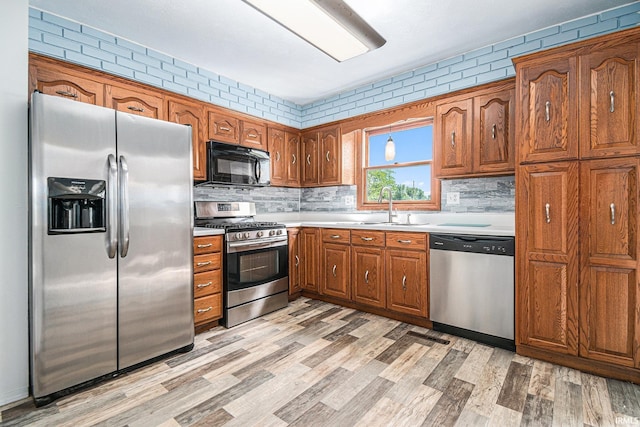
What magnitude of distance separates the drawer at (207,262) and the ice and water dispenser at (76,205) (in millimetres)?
888

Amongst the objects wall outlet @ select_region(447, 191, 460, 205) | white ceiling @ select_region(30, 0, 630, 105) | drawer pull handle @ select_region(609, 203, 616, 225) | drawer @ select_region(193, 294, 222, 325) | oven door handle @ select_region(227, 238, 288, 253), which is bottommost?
drawer @ select_region(193, 294, 222, 325)

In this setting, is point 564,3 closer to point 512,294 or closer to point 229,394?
point 512,294

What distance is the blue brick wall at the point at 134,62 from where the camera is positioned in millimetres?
2451

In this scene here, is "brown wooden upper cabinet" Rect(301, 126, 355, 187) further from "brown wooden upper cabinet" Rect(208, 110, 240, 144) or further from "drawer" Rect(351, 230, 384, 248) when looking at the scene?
"brown wooden upper cabinet" Rect(208, 110, 240, 144)

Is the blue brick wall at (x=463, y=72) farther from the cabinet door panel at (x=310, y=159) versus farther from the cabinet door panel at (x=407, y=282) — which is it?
the cabinet door panel at (x=407, y=282)

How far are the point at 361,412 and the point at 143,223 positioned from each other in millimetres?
1850

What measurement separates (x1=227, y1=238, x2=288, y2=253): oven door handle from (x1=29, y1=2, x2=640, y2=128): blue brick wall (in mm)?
1653

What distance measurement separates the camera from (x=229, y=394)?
1915 mm

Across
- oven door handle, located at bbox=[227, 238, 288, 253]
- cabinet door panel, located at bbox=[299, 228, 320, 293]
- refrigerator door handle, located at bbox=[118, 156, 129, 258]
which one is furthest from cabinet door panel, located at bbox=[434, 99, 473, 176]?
refrigerator door handle, located at bbox=[118, 156, 129, 258]

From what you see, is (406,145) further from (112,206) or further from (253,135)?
(112,206)

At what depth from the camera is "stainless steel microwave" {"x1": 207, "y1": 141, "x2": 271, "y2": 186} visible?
3.30 meters

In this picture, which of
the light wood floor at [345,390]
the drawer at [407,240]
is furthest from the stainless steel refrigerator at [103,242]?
the drawer at [407,240]

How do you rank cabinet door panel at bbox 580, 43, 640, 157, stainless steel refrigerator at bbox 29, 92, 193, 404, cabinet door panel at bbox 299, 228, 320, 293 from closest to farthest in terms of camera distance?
1. stainless steel refrigerator at bbox 29, 92, 193, 404
2. cabinet door panel at bbox 580, 43, 640, 157
3. cabinet door panel at bbox 299, 228, 320, 293

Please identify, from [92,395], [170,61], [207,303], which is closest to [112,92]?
[170,61]
